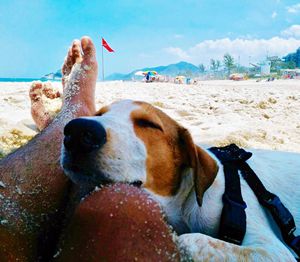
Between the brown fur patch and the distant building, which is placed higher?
the brown fur patch

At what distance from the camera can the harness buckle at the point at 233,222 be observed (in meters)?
1.98

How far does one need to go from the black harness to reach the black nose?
0.81 metres

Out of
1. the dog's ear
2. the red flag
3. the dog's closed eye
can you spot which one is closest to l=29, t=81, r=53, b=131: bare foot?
the dog's closed eye

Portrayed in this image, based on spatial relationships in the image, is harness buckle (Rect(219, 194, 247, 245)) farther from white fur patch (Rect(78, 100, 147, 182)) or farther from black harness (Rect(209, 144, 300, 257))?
white fur patch (Rect(78, 100, 147, 182))

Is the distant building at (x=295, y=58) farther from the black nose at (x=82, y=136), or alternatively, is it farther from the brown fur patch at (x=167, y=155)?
the black nose at (x=82, y=136)

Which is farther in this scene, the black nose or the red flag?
the red flag

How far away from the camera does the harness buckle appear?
1.98 m

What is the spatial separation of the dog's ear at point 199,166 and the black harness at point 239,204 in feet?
0.50

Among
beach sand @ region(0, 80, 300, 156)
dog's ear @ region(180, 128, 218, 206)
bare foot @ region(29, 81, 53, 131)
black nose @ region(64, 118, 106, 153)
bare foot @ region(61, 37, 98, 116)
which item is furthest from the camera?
bare foot @ region(29, 81, 53, 131)

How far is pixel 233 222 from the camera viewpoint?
2.02m

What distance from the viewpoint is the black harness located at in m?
2.00

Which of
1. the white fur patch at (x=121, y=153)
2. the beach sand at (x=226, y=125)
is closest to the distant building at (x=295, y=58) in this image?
the beach sand at (x=226, y=125)

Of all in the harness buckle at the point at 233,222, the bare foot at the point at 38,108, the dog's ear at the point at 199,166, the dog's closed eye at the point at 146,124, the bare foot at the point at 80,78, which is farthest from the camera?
the bare foot at the point at 38,108

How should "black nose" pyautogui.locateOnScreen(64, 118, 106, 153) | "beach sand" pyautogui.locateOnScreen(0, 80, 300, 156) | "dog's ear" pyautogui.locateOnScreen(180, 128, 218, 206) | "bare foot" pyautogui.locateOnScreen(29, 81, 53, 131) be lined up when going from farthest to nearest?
"bare foot" pyautogui.locateOnScreen(29, 81, 53, 131) → "beach sand" pyautogui.locateOnScreen(0, 80, 300, 156) → "dog's ear" pyautogui.locateOnScreen(180, 128, 218, 206) → "black nose" pyautogui.locateOnScreen(64, 118, 106, 153)
